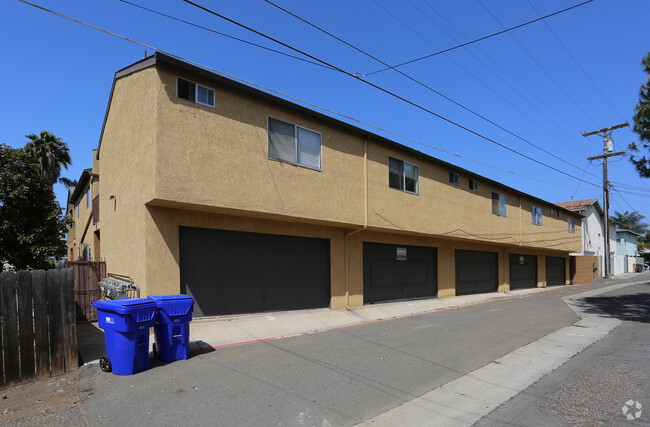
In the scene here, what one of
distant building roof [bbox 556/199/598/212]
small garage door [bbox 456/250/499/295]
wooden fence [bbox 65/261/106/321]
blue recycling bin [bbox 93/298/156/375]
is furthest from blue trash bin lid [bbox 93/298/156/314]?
distant building roof [bbox 556/199/598/212]

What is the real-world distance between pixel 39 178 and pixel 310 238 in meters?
8.34

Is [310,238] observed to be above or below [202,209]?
below

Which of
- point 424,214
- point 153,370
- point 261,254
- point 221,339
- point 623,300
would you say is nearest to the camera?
point 153,370

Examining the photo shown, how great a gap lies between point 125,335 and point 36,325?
1247 mm

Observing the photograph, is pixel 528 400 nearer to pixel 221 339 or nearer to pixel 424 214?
pixel 221 339

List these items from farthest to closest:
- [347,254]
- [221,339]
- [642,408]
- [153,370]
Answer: [347,254] → [221,339] → [153,370] → [642,408]

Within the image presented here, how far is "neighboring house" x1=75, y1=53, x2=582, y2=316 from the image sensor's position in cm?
927

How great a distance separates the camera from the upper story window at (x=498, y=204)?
22058mm

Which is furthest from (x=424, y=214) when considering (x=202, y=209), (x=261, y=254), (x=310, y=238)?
(x=202, y=209)

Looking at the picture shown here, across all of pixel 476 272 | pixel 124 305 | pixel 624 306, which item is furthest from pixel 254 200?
pixel 624 306

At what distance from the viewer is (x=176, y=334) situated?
725 centimetres

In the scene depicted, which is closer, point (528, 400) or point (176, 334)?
point (528, 400)

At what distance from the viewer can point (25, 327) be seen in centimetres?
598

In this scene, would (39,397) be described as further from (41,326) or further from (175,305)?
(175,305)
